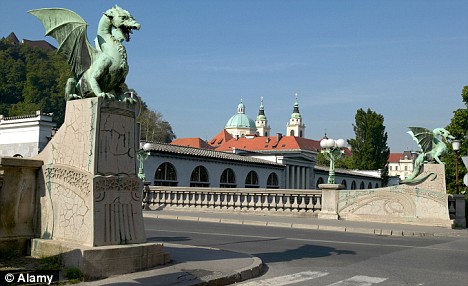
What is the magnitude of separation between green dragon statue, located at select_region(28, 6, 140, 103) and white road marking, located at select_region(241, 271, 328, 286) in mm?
3449

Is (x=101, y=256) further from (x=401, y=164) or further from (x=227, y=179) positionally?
(x=401, y=164)

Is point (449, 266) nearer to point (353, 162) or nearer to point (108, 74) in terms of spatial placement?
point (108, 74)

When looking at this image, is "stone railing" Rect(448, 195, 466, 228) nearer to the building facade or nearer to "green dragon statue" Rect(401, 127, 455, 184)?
"green dragon statue" Rect(401, 127, 455, 184)

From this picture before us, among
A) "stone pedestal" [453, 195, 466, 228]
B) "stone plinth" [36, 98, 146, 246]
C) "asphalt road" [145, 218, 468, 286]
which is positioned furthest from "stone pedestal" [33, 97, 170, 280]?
"stone pedestal" [453, 195, 466, 228]

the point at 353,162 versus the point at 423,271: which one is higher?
the point at 353,162

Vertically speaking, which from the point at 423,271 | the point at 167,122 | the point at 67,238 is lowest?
the point at 423,271

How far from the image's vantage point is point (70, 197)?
809 centimetres

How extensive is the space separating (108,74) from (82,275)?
10.1 feet

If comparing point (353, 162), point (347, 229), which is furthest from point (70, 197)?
point (353, 162)

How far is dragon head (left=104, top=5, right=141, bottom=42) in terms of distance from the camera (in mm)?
8516

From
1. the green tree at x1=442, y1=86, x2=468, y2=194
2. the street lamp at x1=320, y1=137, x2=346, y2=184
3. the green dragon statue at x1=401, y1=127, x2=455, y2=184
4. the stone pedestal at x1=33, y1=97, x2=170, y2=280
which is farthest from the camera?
the green tree at x1=442, y1=86, x2=468, y2=194

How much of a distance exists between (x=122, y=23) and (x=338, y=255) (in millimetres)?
6670

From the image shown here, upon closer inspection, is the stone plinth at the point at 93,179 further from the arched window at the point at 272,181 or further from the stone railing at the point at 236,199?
the arched window at the point at 272,181

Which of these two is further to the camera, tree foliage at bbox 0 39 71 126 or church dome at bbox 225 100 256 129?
church dome at bbox 225 100 256 129
